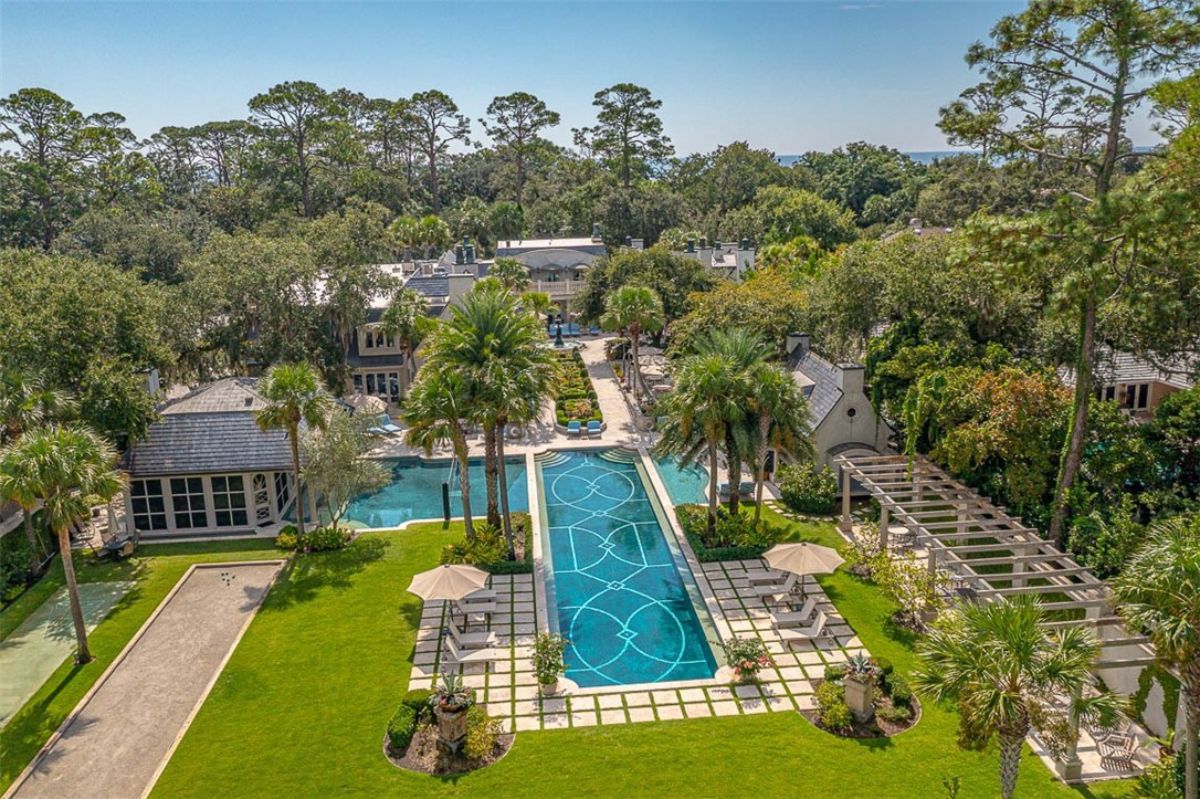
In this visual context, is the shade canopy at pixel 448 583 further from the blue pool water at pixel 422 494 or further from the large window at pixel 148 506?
the large window at pixel 148 506

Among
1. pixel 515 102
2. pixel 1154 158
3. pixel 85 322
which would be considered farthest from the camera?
pixel 515 102

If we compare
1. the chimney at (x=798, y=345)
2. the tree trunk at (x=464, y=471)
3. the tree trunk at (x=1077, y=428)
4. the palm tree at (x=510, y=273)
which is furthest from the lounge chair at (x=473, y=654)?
the palm tree at (x=510, y=273)

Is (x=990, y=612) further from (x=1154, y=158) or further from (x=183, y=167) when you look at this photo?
(x=183, y=167)

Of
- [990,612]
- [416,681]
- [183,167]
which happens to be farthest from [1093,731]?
[183,167]

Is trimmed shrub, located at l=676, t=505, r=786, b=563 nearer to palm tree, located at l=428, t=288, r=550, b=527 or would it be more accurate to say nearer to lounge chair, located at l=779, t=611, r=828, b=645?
lounge chair, located at l=779, t=611, r=828, b=645

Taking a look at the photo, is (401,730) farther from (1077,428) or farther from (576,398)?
(576,398)

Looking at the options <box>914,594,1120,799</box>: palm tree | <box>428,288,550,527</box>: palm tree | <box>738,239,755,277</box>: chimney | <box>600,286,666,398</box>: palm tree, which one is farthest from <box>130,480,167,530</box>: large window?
<box>738,239,755,277</box>: chimney

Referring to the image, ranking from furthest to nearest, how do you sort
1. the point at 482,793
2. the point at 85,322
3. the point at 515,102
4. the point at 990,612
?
the point at 515,102 < the point at 85,322 < the point at 482,793 < the point at 990,612
